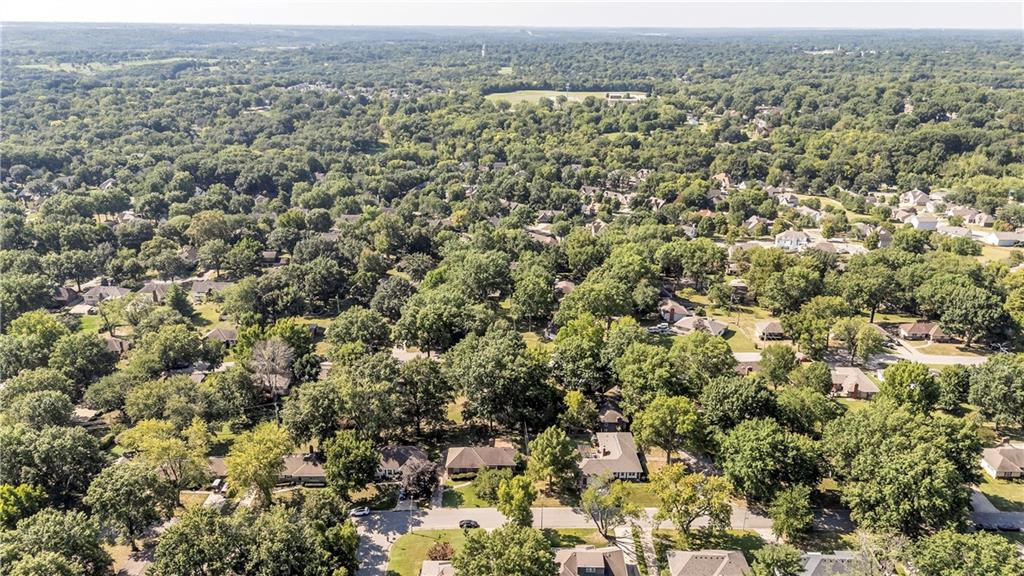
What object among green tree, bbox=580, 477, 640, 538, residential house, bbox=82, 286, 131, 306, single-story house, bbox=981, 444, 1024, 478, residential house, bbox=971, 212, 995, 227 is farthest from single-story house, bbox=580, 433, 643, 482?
residential house, bbox=971, 212, 995, 227

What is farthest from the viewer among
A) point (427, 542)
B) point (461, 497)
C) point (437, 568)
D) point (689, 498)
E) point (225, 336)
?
point (225, 336)

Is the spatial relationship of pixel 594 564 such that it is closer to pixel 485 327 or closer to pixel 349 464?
pixel 349 464

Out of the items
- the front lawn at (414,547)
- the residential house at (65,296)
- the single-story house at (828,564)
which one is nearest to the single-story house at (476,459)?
the front lawn at (414,547)

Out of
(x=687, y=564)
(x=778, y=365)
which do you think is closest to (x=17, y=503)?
(x=687, y=564)

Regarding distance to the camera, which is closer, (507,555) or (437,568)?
(507,555)

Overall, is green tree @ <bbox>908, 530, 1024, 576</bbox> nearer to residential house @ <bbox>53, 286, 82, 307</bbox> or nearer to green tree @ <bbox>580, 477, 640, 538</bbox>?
green tree @ <bbox>580, 477, 640, 538</bbox>

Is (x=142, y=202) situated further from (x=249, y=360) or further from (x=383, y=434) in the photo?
(x=383, y=434)

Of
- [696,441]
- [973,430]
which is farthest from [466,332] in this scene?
[973,430]
